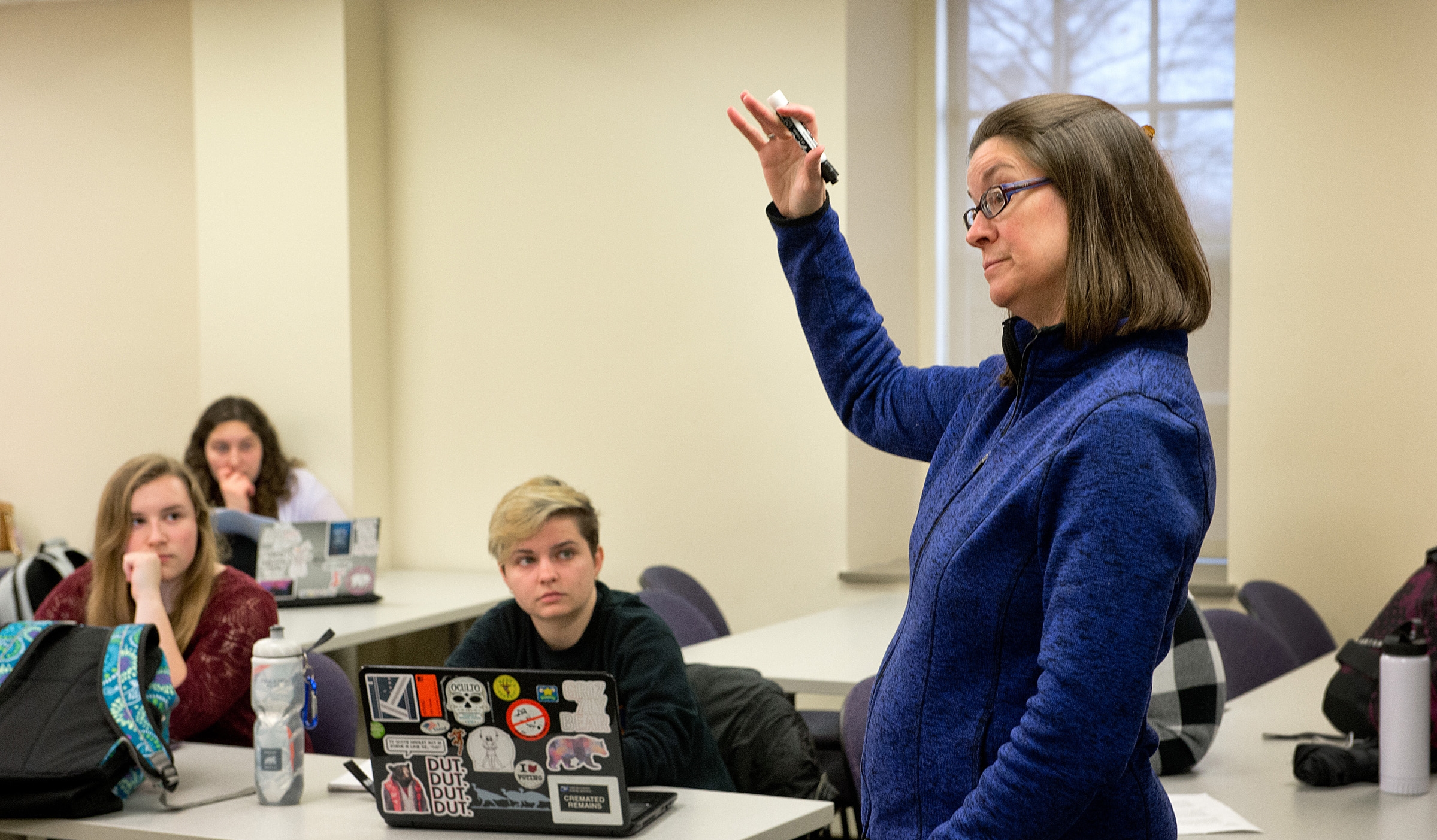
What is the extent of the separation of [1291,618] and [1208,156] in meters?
1.60

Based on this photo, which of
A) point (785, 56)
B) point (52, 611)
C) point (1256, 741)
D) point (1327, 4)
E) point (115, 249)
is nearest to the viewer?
point (1256, 741)

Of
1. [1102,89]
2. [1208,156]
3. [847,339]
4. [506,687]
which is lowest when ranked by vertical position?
[506,687]

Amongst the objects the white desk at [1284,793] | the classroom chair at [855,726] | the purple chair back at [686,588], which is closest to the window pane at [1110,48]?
the purple chair back at [686,588]

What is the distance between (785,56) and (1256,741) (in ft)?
9.28

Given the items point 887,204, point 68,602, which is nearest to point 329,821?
point 68,602

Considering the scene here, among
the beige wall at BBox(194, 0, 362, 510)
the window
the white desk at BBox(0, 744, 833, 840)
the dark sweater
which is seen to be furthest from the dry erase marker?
the beige wall at BBox(194, 0, 362, 510)

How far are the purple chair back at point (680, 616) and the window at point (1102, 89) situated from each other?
1487 millimetres

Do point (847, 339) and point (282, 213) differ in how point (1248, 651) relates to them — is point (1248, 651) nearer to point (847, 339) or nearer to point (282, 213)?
point (847, 339)

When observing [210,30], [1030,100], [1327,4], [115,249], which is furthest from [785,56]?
[1030,100]

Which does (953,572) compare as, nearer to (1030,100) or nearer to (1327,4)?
(1030,100)

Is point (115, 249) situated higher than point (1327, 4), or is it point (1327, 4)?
point (1327, 4)

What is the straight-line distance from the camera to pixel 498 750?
1.83 meters

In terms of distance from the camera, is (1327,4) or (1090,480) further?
(1327,4)

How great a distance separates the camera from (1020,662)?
3.54 feet
